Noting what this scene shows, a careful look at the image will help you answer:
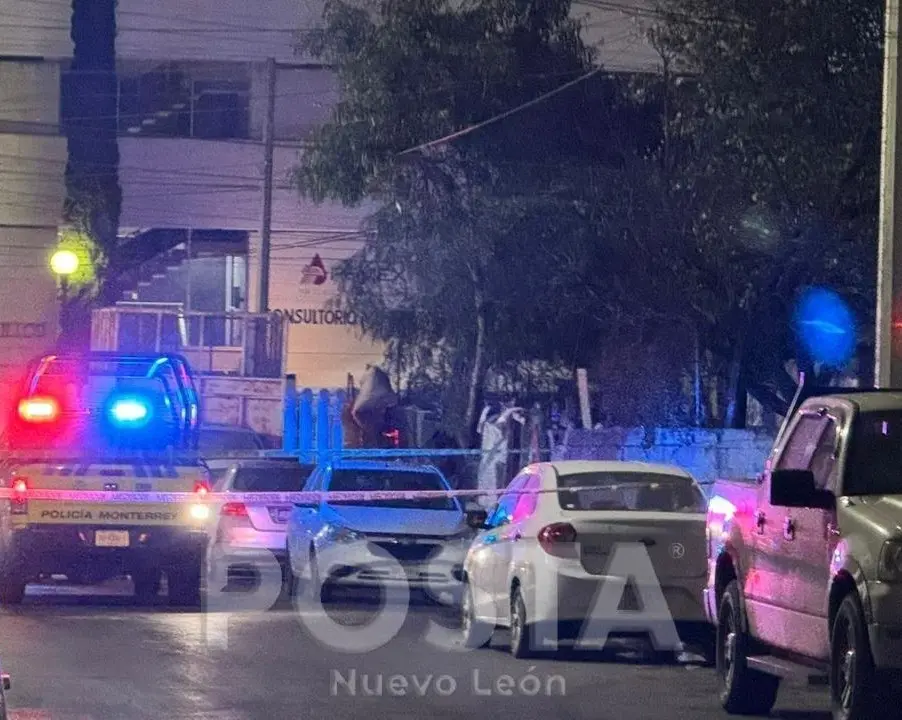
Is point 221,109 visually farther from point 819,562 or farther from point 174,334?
point 819,562

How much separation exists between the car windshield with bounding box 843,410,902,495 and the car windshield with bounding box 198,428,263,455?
70.8 feet

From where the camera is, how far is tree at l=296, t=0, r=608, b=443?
2998 centimetres

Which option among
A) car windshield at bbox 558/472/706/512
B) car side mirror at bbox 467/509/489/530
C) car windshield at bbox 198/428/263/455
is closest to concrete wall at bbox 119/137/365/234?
car windshield at bbox 198/428/263/455

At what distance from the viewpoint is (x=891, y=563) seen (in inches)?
368

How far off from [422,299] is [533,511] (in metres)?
18.2

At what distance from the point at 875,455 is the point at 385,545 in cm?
926

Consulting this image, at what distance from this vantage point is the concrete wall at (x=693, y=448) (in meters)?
25.4

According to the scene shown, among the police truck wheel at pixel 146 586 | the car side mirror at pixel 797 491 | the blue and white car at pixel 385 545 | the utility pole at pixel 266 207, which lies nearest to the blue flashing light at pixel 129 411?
the police truck wheel at pixel 146 586

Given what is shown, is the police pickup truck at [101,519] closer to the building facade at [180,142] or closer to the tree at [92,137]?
the tree at [92,137]

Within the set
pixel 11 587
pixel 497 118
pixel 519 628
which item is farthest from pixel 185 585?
pixel 497 118

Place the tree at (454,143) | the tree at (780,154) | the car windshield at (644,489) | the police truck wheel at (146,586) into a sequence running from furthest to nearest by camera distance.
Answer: the tree at (454,143) < the tree at (780,154) < the police truck wheel at (146,586) < the car windshield at (644,489)

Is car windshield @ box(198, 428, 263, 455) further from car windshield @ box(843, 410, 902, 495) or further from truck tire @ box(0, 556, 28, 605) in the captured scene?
car windshield @ box(843, 410, 902, 495)

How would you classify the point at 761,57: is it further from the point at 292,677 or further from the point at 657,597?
the point at 292,677

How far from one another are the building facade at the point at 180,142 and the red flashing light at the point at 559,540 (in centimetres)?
3138
